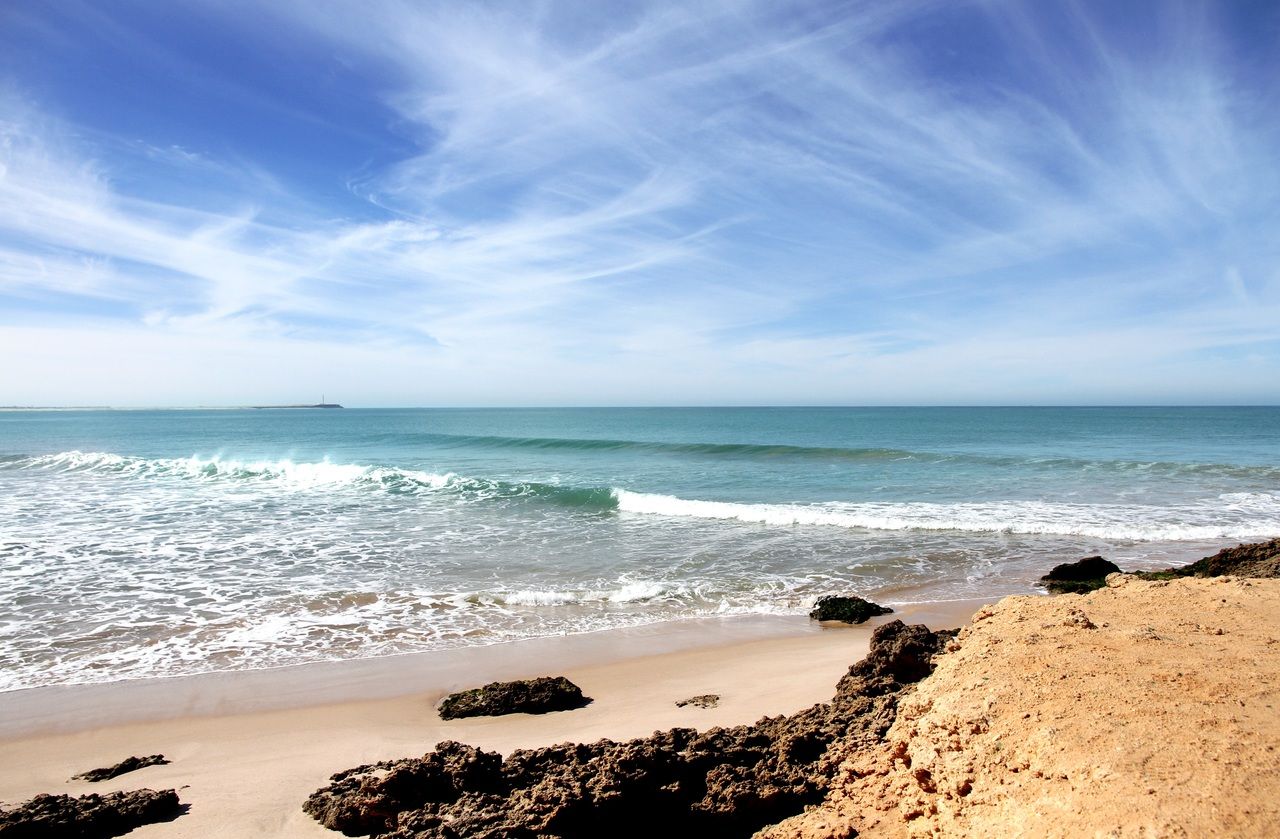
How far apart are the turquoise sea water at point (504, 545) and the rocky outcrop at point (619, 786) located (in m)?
4.39

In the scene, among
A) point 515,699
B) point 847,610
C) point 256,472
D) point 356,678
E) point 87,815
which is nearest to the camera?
point 87,815

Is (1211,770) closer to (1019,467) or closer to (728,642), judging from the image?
(728,642)

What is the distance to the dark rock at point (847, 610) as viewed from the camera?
8.75 m

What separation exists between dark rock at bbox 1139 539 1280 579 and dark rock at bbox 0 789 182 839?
9.34 metres

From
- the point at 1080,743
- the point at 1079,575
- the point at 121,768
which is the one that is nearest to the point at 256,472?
the point at 121,768

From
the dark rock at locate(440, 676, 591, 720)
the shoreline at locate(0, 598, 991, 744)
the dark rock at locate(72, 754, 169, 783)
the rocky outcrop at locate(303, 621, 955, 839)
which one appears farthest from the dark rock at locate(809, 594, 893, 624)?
the dark rock at locate(72, 754, 169, 783)

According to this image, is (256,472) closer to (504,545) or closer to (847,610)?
(504,545)

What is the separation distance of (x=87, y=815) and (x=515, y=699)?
287 cm

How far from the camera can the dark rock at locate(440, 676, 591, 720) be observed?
5848 mm

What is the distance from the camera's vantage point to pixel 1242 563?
8.51 m

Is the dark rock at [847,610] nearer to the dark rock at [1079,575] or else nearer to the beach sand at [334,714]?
the beach sand at [334,714]

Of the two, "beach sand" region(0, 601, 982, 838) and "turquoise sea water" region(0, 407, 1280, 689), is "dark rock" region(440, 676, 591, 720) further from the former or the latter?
"turquoise sea water" region(0, 407, 1280, 689)

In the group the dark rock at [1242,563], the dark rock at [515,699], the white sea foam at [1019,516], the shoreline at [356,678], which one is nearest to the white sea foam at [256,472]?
the white sea foam at [1019,516]

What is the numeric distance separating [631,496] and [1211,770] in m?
18.4
